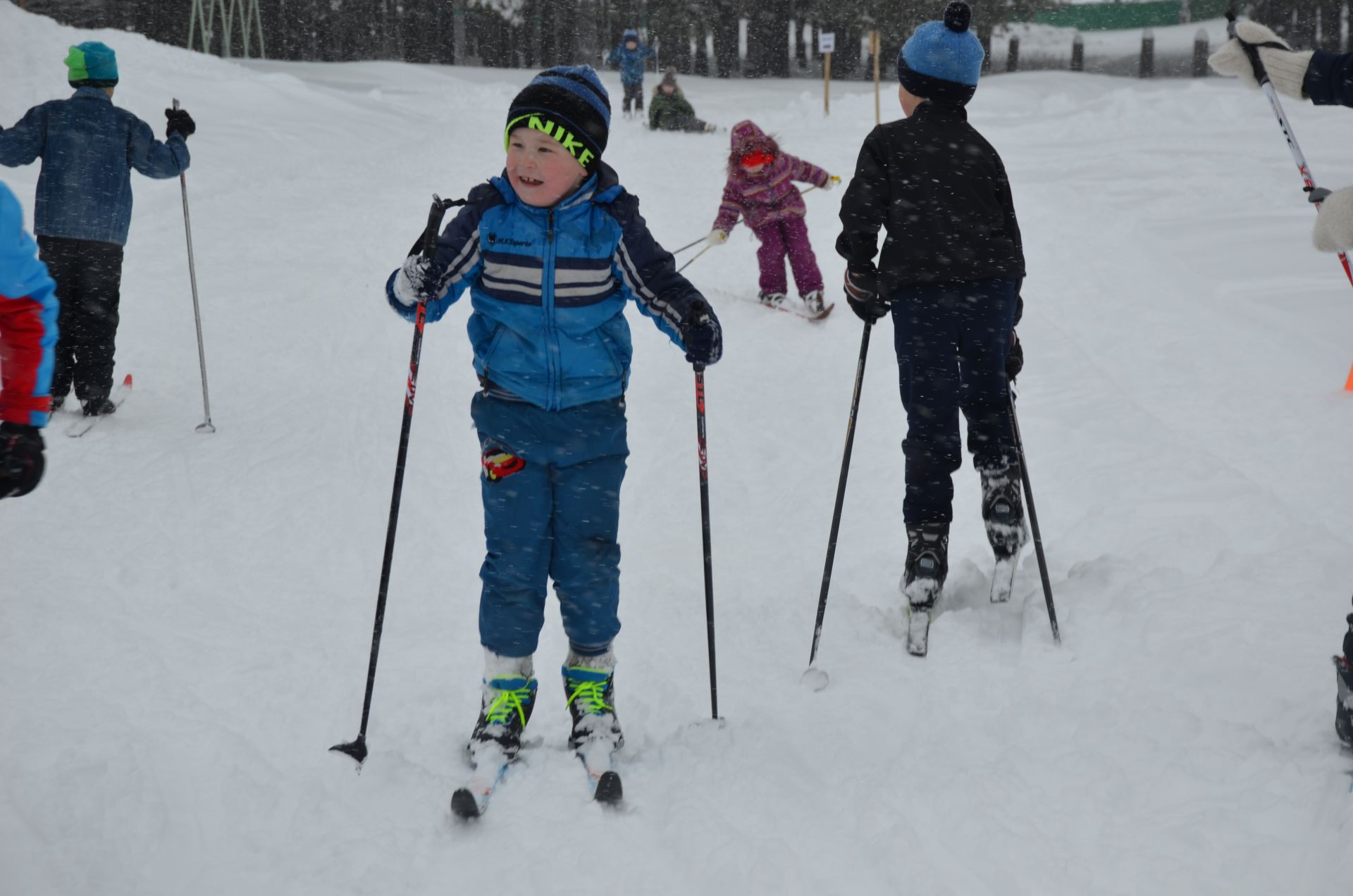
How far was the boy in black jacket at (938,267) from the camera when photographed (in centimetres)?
366

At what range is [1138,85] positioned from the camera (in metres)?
24.1

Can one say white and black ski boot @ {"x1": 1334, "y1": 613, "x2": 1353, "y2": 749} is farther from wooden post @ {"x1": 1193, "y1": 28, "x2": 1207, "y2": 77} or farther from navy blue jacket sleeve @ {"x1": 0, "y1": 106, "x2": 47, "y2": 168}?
wooden post @ {"x1": 1193, "y1": 28, "x2": 1207, "y2": 77}

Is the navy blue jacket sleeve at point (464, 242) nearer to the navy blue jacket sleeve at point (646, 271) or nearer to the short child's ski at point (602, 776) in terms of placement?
the navy blue jacket sleeve at point (646, 271)

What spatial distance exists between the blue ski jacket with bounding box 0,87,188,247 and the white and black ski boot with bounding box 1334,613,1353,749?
608 cm

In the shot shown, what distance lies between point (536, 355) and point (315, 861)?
1478mm

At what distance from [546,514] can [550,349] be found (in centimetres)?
49

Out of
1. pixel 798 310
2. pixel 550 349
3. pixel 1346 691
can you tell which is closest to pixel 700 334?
pixel 550 349

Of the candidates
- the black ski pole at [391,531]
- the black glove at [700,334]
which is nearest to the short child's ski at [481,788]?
the black ski pole at [391,531]

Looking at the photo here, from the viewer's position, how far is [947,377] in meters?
3.73

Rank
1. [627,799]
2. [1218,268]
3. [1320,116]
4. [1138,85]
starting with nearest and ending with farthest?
[627,799] < [1218,268] < [1320,116] < [1138,85]

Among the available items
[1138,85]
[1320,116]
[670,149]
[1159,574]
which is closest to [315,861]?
[1159,574]

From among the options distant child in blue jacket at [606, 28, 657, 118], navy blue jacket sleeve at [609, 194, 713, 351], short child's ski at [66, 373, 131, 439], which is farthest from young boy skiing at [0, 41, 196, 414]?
distant child in blue jacket at [606, 28, 657, 118]

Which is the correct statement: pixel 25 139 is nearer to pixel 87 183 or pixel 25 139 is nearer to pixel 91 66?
pixel 87 183

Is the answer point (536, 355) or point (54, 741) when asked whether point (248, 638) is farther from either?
point (536, 355)
